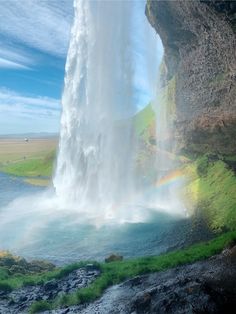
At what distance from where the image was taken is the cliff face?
1344 inches

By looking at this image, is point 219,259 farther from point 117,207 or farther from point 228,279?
point 117,207

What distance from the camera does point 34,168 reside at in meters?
85.8

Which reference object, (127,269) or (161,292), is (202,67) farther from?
(161,292)

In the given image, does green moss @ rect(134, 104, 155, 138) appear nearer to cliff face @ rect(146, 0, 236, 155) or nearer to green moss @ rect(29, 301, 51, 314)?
cliff face @ rect(146, 0, 236, 155)

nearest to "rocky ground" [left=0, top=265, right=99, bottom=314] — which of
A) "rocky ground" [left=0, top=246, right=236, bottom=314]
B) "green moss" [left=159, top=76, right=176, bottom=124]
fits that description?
"rocky ground" [left=0, top=246, right=236, bottom=314]

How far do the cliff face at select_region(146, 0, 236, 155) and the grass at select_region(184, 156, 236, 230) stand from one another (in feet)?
6.11

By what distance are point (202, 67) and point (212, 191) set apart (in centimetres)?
1330

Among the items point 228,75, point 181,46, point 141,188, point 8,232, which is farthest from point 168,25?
point 8,232

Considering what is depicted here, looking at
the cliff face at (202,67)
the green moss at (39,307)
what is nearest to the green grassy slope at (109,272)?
the green moss at (39,307)

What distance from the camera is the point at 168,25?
44.4 meters

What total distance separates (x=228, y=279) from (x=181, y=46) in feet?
110

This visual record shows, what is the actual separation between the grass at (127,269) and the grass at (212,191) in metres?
5.81

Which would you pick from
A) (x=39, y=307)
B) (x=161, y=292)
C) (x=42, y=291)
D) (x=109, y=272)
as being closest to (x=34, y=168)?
(x=109, y=272)

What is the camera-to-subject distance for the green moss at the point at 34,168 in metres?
80.8
